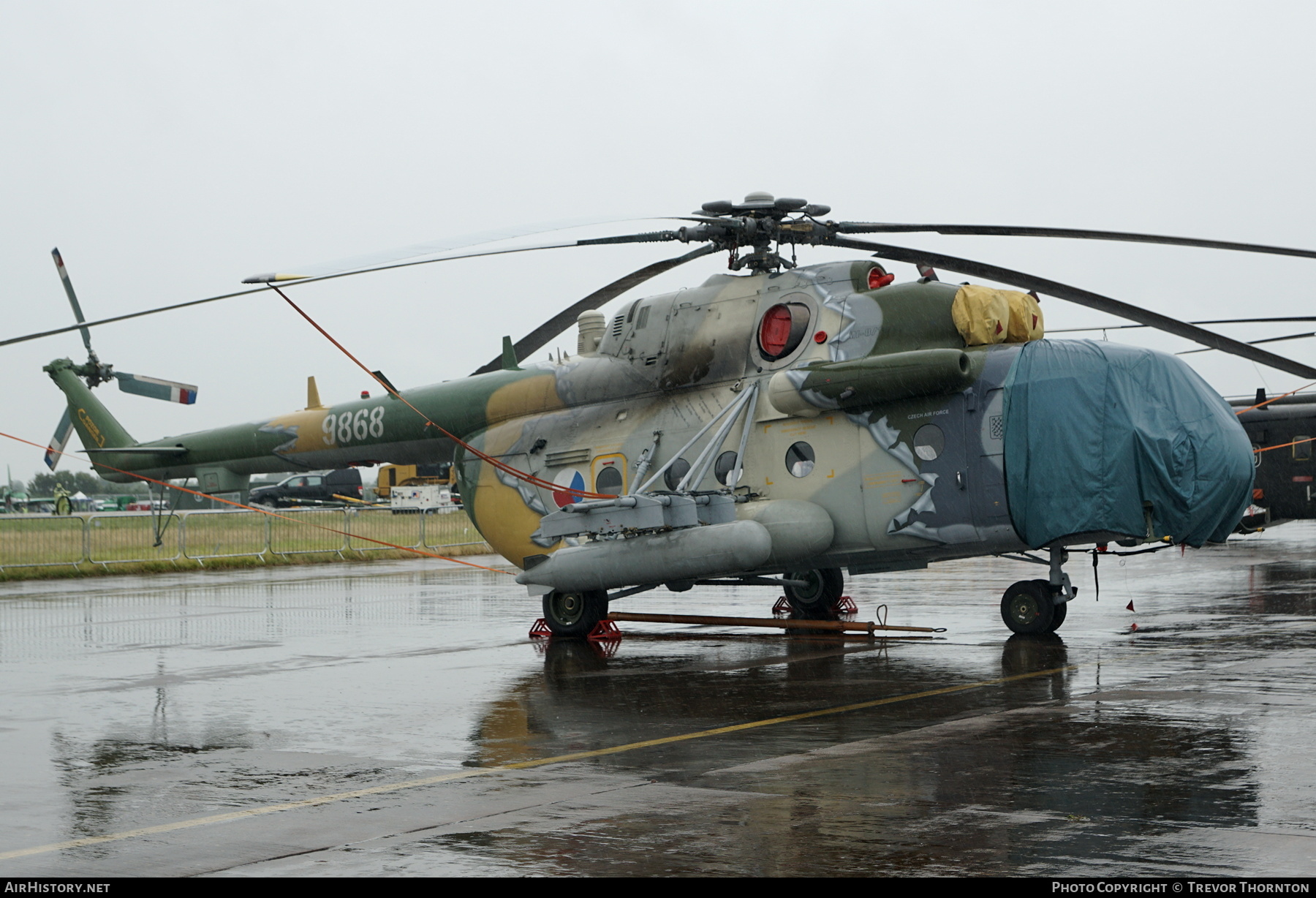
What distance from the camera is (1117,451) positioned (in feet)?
42.3

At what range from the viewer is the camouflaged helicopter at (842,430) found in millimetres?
12938

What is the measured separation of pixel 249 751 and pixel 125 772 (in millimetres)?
896

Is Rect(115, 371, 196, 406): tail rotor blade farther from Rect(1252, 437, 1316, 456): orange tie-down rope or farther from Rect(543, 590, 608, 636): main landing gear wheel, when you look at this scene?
Rect(1252, 437, 1316, 456): orange tie-down rope

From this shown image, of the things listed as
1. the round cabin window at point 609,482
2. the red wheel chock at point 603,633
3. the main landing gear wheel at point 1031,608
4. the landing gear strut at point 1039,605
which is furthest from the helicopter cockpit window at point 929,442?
the red wheel chock at point 603,633

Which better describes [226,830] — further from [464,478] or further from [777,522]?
[464,478]

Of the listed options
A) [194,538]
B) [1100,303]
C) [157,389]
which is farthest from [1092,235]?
[194,538]

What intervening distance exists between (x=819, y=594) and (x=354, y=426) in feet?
21.9

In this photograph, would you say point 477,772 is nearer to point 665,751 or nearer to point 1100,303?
point 665,751

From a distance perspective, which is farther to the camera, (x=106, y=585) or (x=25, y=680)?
(x=106, y=585)

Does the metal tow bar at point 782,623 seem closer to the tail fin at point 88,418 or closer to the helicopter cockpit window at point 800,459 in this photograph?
the helicopter cockpit window at point 800,459

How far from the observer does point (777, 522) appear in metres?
13.7

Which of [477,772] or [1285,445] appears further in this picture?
[1285,445]
